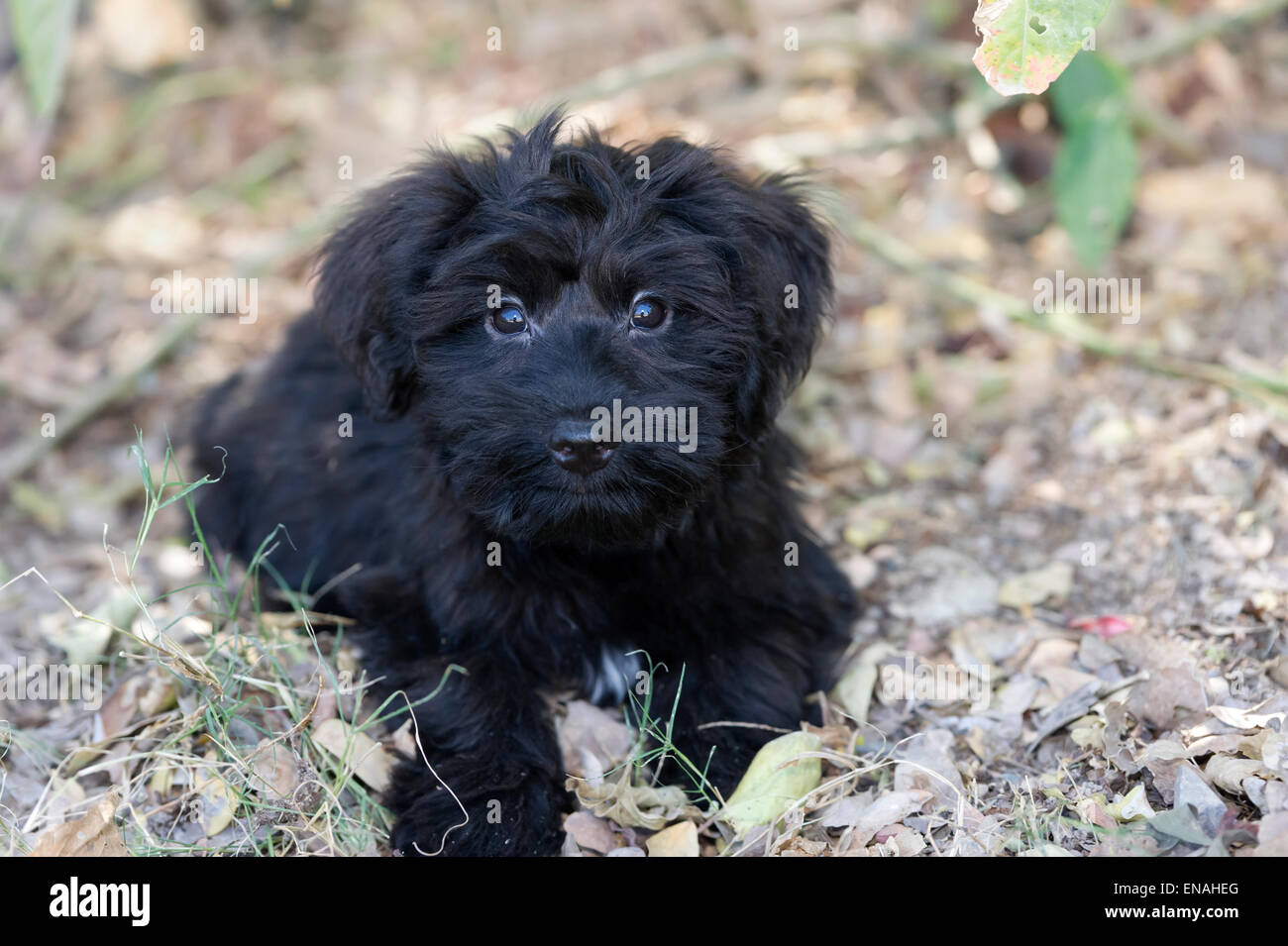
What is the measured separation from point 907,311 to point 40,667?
4131 mm

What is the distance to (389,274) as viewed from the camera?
11.9 feet

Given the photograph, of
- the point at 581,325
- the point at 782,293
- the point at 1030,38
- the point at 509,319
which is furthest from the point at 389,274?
the point at 1030,38

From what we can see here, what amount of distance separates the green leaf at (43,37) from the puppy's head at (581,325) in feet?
4.25

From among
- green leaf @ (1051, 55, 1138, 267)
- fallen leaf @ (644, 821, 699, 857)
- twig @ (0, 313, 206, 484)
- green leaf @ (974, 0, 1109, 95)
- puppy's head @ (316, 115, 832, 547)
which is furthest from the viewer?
twig @ (0, 313, 206, 484)

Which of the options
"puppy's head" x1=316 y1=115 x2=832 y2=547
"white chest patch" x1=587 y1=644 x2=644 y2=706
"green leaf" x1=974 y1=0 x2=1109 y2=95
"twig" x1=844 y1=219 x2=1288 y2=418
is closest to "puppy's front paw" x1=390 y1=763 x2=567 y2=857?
"white chest patch" x1=587 y1=644 x2=644 y2=706

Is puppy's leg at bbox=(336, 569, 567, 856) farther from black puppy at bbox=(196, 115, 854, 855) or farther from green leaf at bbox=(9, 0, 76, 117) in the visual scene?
green leaf at bbox=(9, 0, 76, 117)

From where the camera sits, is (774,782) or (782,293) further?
(782,293)

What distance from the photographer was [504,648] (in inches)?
150

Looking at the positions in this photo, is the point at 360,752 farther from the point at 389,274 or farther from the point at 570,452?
the point at 389,274

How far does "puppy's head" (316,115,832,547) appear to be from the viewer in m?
3.25

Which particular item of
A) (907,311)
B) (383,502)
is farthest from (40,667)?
(907,311)

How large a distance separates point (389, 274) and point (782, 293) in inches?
44.9

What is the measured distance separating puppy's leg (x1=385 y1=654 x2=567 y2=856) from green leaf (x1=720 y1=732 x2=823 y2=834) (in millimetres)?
505
